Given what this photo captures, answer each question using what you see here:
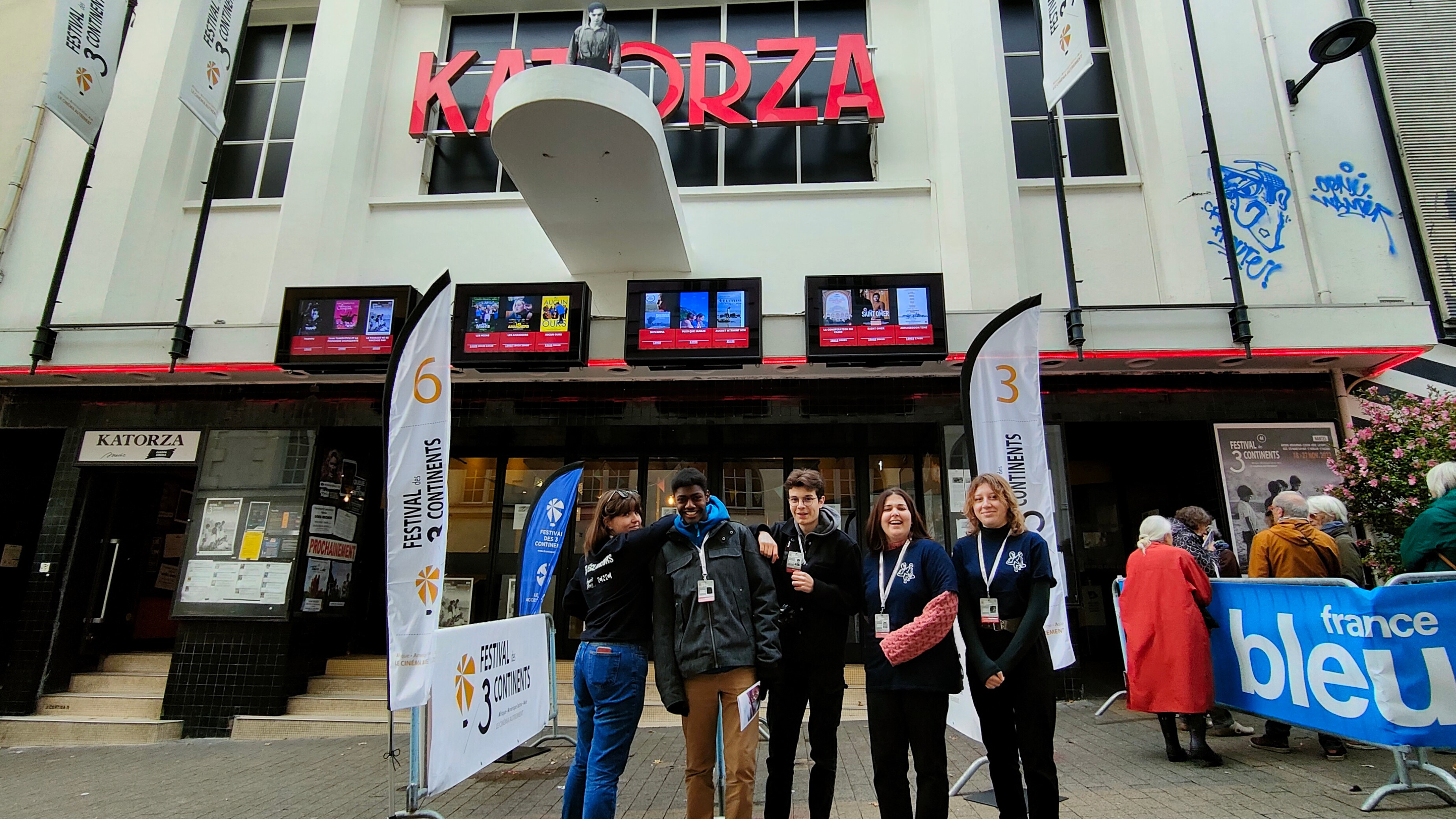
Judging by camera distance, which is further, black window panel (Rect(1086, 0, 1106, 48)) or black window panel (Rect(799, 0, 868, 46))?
black window panel (Rect(799, 0, 868, 46))

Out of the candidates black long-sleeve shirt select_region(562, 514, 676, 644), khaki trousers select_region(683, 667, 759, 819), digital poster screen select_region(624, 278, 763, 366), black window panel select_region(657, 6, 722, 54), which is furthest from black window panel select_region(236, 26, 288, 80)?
khaki trousers select_region(683, 667, 759, 819)

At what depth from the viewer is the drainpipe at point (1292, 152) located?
7684mm

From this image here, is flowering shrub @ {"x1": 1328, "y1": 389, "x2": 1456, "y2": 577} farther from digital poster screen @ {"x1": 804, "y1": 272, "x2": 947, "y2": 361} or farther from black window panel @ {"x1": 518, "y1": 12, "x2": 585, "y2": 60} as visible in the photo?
black window panel @ {"x1": 518, "y1": 12, "x2": 585, "y2": 60}

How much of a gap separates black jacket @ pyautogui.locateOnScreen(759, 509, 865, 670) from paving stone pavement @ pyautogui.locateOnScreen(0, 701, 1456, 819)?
128cm

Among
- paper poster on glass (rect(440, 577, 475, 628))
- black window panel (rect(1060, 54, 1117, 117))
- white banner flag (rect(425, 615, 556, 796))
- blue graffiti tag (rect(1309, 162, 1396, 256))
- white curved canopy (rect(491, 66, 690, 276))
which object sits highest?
black window panel (rect(1060, 54, 1117, 117))

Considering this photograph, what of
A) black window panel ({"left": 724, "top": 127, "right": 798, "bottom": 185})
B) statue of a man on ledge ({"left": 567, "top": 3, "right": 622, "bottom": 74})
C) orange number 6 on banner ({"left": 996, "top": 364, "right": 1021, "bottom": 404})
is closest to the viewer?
orange number 6 on banner ({"left": 996, "top": 364, "right": 1021, "bottom": 404})

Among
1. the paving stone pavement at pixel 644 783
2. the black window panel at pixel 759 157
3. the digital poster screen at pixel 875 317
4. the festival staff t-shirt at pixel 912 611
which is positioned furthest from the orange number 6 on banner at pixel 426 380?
the black window panel at pixel 759 157

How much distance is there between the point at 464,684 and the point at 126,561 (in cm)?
778

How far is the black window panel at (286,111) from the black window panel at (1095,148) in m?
10.0

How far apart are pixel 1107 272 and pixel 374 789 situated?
8945mm

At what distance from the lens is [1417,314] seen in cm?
686

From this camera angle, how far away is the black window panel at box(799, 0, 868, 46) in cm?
1015

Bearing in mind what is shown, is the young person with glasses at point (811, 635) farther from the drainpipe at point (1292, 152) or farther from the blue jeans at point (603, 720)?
the drainpipe at point (1292, 152)

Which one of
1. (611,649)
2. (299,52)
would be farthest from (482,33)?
(611,649)
